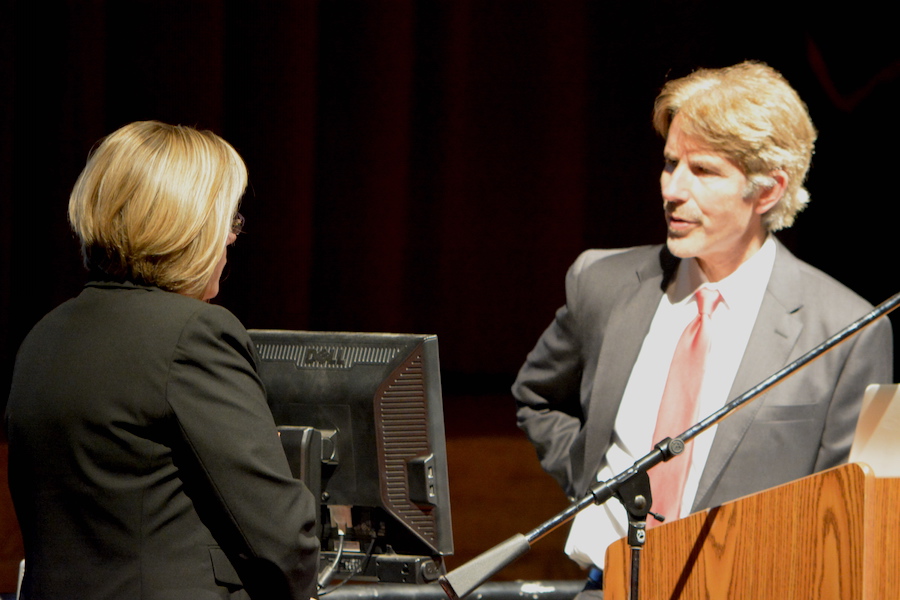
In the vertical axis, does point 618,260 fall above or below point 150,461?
above

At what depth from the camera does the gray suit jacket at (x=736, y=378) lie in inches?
70.4

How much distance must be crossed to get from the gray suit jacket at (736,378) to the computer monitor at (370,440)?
0.50 meters

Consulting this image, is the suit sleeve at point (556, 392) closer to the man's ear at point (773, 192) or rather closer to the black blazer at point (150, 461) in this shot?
the man's ear at point (773, 192)

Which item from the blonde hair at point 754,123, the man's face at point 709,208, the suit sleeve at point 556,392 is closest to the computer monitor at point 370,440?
the suit sleeve at point 556,392

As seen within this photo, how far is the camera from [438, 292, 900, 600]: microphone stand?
1.34 meters

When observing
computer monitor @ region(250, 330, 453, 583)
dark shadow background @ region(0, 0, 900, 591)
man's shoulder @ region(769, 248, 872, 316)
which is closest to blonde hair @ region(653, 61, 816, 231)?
man's shoulder @ region(769, 248, 872, 316)

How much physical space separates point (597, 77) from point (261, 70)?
1.51m

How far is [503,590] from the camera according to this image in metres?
2.50

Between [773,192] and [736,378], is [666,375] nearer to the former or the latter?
[736,378]

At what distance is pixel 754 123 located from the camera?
1.89 m

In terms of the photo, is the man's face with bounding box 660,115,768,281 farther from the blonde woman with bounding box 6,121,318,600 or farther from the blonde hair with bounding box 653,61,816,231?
the blonde woman with bounding box 6,121,318,600

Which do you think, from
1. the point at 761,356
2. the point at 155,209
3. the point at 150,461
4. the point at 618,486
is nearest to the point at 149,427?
the point at 150,461

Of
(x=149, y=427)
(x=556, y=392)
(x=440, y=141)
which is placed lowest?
(x=556, y=392)

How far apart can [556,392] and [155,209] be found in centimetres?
108
